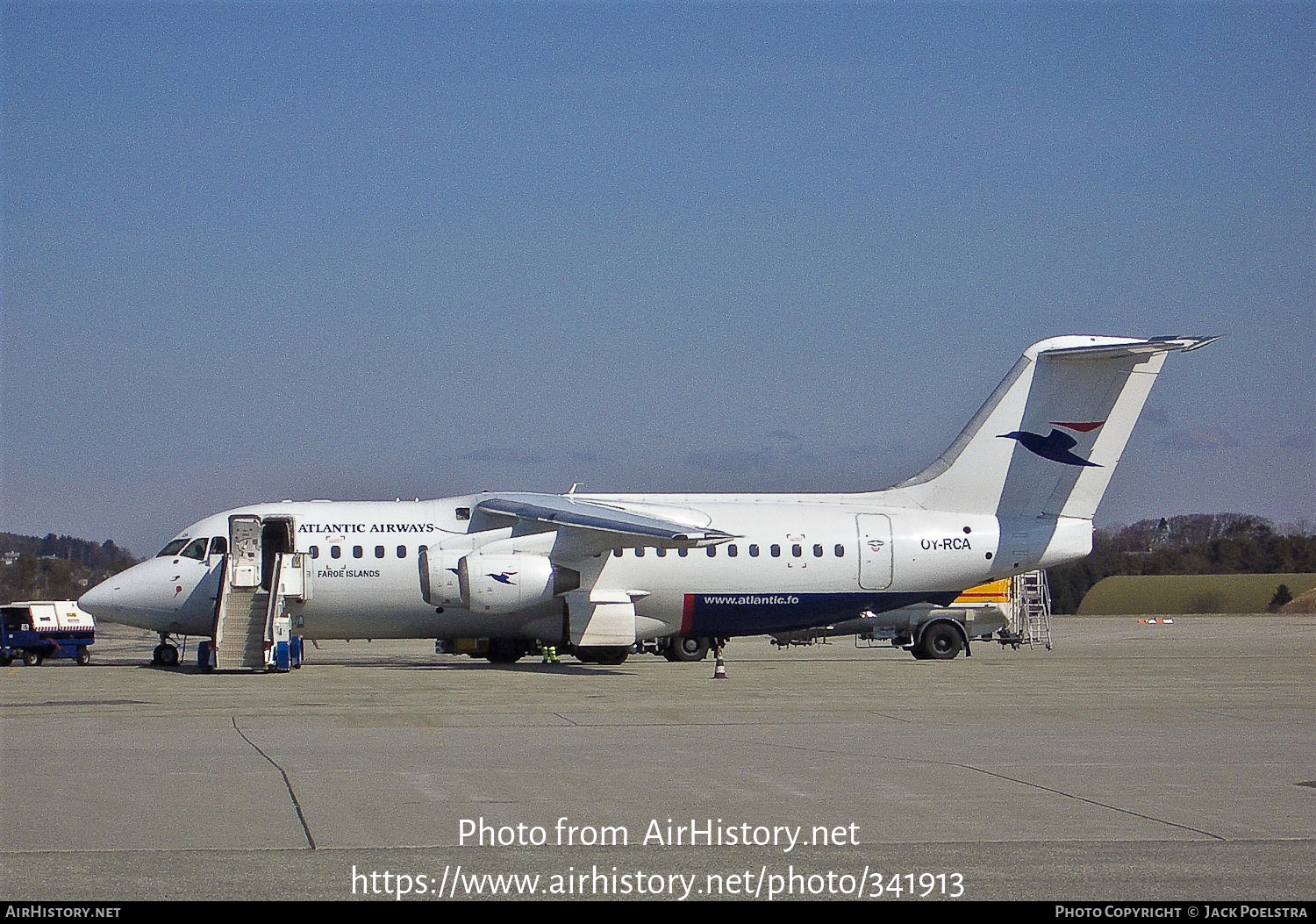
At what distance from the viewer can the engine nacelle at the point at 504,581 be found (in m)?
28.7

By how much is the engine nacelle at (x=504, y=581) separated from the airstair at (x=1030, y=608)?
13.4 m

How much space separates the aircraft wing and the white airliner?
0.11 metres

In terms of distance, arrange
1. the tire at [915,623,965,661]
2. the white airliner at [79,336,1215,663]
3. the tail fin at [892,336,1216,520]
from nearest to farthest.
Answer: the white airliner at [79,336,1215,663]
the tail fin at [892,336,1216,520]
the tire at [915,623,965,661]

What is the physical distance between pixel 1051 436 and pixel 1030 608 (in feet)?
26.9

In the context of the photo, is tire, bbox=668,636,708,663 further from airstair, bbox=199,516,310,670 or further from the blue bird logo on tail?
the blue bird logo on tail

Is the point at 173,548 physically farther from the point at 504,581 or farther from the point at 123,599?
the point at 504,581

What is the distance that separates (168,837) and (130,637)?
51928 millimetres

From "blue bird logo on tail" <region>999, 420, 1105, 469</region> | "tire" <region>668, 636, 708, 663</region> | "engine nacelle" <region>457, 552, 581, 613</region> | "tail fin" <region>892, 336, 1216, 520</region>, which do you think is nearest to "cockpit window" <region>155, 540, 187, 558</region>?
"engine nacelle" <region>457, 552, 581, 613</region>

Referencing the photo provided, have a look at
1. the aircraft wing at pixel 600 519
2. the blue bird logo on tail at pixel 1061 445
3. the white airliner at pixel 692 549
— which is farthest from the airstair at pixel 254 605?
the blue bird logo on tail at pixel 1061 445

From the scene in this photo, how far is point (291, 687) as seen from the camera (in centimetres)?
2308

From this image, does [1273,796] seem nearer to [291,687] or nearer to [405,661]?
[291,687]

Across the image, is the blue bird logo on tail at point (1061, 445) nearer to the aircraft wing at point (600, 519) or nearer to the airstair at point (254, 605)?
the aircraft wing at point (600, 519)

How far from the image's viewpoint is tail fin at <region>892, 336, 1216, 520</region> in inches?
1220

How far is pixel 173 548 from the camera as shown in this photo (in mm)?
30641
